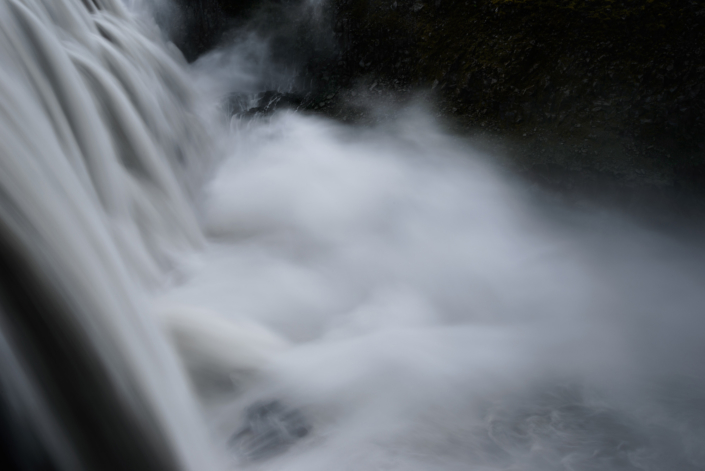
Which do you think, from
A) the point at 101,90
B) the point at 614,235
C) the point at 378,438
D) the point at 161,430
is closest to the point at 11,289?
the point at 161,430

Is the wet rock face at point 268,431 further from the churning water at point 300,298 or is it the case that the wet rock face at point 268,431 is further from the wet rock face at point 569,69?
the wet rock face at point 569,69

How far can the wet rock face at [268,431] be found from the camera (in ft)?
6.07

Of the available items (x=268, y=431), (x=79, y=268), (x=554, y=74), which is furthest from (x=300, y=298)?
(x=554, y=74)

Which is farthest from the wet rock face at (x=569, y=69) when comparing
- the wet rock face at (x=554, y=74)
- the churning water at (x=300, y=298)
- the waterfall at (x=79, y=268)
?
the waterfall at (x=79, y=268)

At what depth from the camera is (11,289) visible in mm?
1209

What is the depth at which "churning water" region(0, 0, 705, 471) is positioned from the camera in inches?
54.4

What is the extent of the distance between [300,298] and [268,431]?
1227 mm

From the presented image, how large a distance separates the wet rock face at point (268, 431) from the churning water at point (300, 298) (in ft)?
0.04

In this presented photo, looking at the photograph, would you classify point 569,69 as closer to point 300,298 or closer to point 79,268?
point 300,298

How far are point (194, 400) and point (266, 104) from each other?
4328 mm

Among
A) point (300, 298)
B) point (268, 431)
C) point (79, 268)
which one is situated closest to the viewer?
A: point (79, 268)

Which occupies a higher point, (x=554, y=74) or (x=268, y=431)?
(x=554, y=74)

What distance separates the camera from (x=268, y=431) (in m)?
1.94

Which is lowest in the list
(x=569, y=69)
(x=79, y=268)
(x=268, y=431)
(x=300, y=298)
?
(x=268, y=431)
